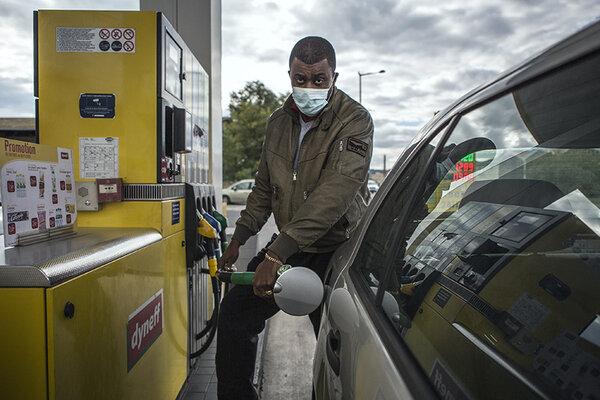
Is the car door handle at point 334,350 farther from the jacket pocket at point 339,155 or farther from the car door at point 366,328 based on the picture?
the jacket pocket at point 339,155

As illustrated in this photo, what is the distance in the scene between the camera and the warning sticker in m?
2.50

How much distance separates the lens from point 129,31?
2557 mm

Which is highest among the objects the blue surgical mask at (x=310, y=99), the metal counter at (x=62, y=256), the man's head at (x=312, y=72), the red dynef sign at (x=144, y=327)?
the man's head at (x=312, y=72)

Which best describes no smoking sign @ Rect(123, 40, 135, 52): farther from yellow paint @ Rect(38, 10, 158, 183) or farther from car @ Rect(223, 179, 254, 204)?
car @ Rect(223, 179, 254, 204)

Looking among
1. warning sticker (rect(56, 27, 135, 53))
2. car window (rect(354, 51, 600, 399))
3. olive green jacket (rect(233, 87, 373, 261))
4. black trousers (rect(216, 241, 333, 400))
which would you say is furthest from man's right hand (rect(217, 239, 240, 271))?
car window (rect(354, 51, 600, 399))

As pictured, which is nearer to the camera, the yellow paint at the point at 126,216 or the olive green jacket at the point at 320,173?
the olive green jacket at the point at 320,173

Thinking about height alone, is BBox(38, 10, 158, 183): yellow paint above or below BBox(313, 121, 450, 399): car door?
above

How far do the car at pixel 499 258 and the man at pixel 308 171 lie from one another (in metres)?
0.73

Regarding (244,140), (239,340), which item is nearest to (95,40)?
(239,340)

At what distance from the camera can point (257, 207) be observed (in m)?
2.61

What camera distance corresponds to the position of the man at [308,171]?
210 centimetres

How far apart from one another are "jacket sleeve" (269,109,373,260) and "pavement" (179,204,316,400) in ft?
5.28

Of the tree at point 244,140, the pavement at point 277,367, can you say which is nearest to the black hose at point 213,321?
the pavement at point 277,367

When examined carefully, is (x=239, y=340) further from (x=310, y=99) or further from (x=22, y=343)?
(x=310, y=99)
